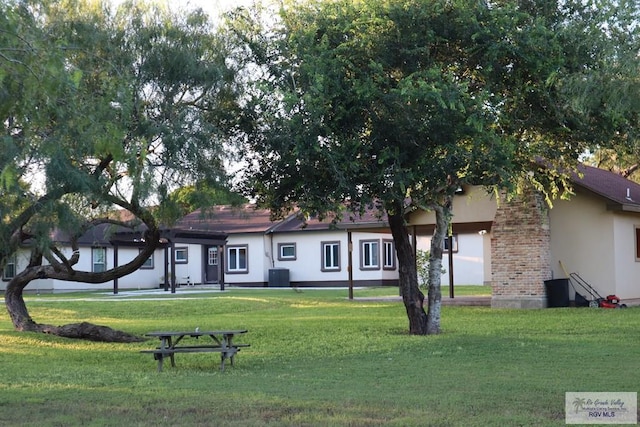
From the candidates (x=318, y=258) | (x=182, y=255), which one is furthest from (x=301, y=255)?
(x=182, y=255)

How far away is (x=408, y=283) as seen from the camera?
58.7 ft

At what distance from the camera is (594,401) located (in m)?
8.92

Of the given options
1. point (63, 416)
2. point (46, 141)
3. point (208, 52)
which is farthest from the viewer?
point (208, 52)

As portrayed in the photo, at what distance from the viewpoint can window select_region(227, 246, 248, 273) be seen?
144ft

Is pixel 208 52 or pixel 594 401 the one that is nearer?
pixel 594 401

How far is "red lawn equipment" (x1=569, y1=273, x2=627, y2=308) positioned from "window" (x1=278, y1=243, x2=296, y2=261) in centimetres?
2006

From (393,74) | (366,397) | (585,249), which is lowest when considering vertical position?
(366,397)

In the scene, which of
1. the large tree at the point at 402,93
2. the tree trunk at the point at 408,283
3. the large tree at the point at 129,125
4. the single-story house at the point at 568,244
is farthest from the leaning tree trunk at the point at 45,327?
the single-story house at the point at 568,244

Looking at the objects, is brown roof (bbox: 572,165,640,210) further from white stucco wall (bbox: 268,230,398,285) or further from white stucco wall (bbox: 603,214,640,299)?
white stucco wall (bbox: 268,230,398,285)

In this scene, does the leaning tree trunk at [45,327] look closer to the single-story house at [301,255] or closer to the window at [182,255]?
the single-story house at [301,255]

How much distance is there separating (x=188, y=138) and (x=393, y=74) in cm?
412

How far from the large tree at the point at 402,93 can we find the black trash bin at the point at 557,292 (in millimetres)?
8299

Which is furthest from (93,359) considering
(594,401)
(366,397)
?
(594,401)

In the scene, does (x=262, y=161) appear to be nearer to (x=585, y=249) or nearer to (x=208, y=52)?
(x=208, y=52)
